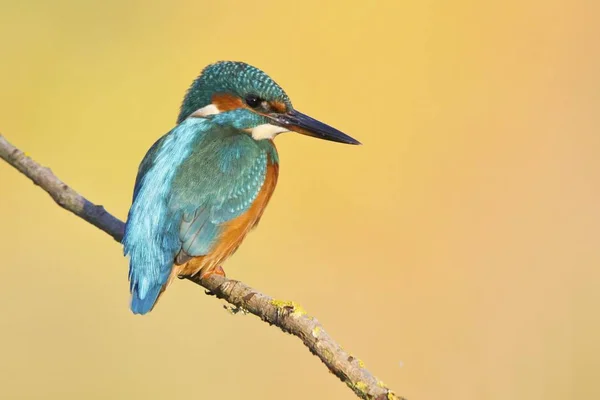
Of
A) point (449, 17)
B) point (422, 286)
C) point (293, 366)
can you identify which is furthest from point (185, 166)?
point (449, 17)

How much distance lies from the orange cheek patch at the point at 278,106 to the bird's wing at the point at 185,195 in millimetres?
129

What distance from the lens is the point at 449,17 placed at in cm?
491

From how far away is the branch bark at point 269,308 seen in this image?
63.2 inches

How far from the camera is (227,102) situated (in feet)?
8.21

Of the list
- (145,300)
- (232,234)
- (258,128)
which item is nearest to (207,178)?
(232,234)

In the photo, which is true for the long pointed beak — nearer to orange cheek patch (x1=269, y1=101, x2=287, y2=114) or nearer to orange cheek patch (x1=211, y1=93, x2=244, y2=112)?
orange cheek patch (x1=269, y1=101, x2=287, y2=114)

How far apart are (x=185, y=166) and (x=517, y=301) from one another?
6.39 feet

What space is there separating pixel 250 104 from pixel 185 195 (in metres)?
0.41

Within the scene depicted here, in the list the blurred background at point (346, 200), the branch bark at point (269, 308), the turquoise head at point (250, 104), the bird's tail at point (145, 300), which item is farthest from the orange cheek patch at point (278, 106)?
the blurred background at point (346, 200)

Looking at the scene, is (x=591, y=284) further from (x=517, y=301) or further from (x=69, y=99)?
(x=69, y=99)

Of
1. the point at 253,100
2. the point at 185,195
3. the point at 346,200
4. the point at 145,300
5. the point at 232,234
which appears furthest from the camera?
the point at 346,200

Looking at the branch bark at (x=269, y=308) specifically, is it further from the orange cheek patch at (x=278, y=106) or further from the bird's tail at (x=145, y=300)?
the orange cheek patch at (x=278, y=106)

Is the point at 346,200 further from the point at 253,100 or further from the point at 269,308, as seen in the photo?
the point at 269,308

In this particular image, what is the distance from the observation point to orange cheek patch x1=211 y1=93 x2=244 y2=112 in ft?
8.20
